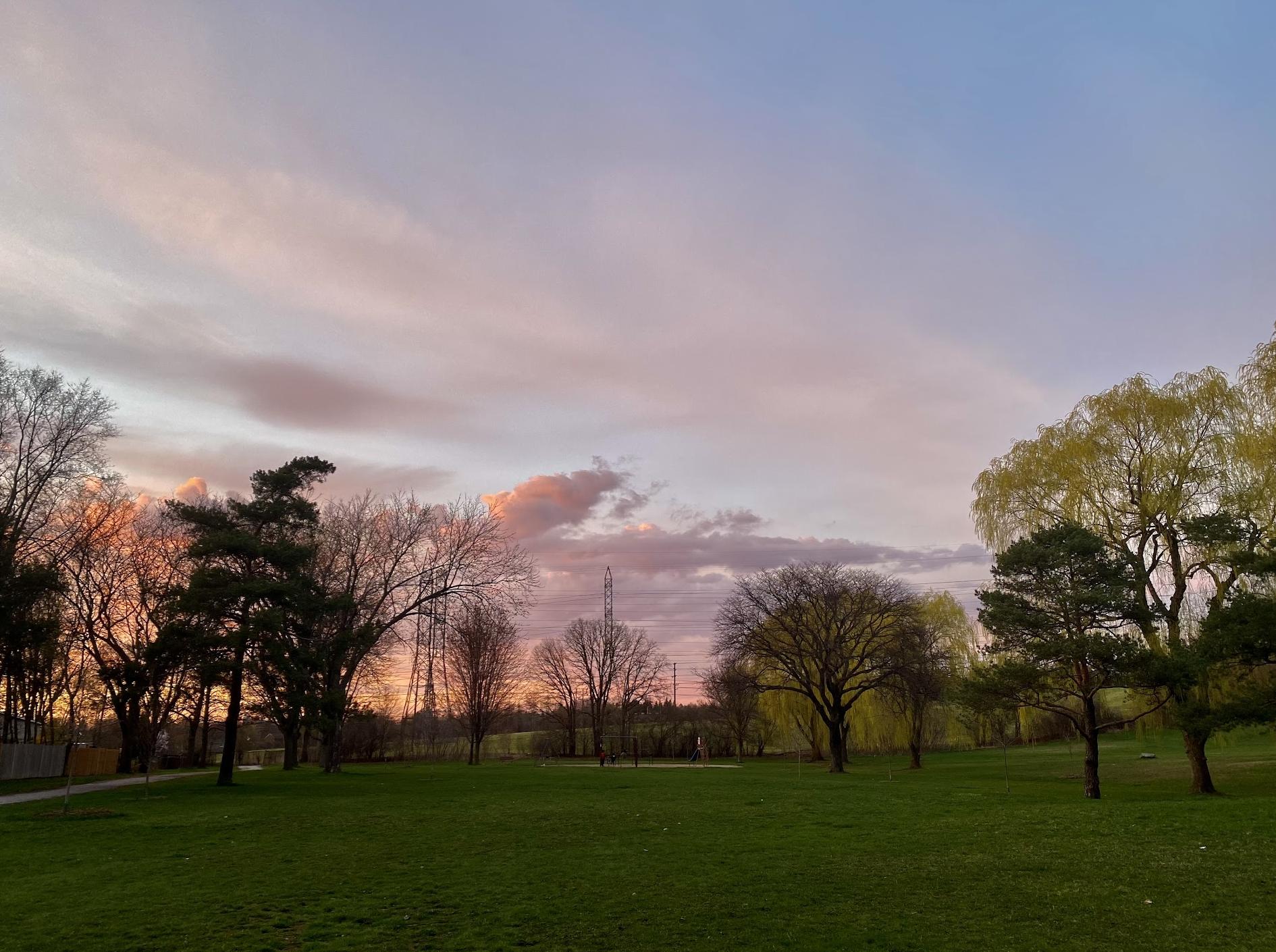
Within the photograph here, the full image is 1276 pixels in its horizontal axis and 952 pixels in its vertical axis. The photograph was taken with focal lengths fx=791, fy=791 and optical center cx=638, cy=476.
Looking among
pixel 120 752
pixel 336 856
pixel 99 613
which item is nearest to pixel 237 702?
pixel 99 613

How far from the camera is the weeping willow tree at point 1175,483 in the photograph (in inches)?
982

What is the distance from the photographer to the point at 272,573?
32594 millimetres

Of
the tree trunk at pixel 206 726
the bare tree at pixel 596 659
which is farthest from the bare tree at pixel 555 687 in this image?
the tree trunk at pixel 206 726

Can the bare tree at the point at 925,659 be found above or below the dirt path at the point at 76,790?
above

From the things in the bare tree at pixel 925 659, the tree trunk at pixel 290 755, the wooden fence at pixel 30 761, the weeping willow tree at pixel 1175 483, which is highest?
the weeping willow tree at pixel 1175 483

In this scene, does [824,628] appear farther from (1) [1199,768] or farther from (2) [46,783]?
(2) [46,783]

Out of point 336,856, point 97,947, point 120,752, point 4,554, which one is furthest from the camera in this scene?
point 120,752

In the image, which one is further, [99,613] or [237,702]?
[99,613]

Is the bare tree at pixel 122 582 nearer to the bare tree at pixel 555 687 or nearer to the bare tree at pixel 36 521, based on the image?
the bare tree at pixel 36 521

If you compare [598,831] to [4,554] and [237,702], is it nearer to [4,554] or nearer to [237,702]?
[237,702]

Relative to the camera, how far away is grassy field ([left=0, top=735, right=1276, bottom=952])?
9258 millimetres

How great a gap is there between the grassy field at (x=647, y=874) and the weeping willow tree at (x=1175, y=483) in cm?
719

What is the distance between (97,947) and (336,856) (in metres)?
6.33

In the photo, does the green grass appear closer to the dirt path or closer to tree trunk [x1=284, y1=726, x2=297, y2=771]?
the dirt path
